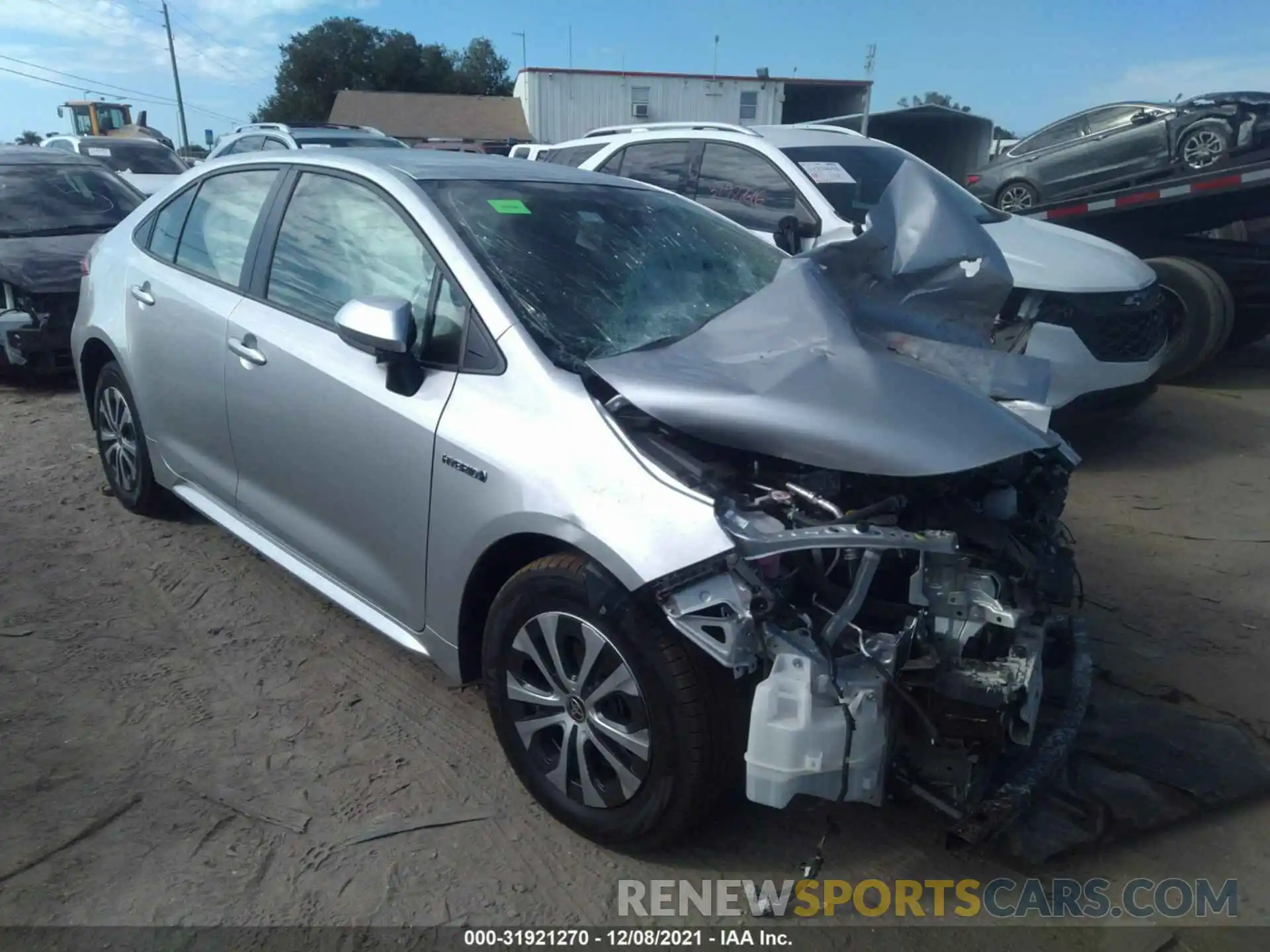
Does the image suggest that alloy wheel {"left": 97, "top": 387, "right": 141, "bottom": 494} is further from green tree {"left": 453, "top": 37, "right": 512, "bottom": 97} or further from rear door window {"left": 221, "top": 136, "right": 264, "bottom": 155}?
green tree {"left": 453, "top": 37, "right": 512, "bottom": 97}

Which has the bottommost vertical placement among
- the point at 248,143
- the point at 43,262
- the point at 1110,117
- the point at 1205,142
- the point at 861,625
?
the point at 43,262

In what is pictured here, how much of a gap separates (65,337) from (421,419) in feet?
18.5

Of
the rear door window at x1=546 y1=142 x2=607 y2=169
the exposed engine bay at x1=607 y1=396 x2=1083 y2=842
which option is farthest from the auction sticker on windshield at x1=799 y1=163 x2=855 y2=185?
the exposed engine bay at x1=607 y1=396 x2=1083 y2=842

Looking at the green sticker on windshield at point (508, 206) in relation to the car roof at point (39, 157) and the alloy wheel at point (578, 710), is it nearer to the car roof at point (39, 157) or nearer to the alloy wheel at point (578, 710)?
the alloy wheel at point (578, 710)

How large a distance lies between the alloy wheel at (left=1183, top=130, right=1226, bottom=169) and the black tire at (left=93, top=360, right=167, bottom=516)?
433 inches

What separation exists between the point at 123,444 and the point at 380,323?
263 centimetres

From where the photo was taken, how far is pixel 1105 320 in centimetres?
604

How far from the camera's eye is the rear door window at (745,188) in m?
6.61

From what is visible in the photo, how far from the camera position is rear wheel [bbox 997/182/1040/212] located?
13.9 m

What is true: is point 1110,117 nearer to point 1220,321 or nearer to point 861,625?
point 1220,321

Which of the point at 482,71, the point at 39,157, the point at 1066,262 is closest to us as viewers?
the point at 1066,262

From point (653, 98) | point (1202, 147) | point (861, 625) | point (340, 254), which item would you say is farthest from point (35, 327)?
point (653, 98)

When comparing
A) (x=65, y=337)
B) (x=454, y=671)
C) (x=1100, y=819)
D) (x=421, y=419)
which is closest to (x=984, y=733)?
(x=1100, y=819)

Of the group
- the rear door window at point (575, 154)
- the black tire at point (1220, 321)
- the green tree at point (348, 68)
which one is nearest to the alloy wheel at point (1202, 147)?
the black tire at point (1220, 321)
